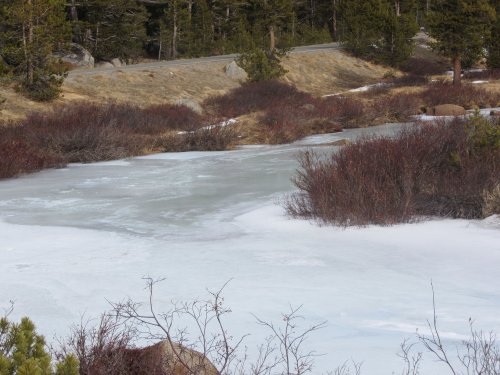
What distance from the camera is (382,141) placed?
393 inches

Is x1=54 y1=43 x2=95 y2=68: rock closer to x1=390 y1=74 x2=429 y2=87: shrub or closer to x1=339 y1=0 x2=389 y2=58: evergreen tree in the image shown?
x1=390 y1=74 x2=429 y2=87: shrub

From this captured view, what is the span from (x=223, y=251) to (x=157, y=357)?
10.7 ft

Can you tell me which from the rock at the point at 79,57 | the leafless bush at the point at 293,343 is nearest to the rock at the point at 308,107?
the rock at the point at 79,57

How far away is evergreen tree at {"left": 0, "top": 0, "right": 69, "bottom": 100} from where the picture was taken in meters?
21.8

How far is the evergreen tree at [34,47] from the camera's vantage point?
21812 mm

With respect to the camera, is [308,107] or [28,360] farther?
[308,107]

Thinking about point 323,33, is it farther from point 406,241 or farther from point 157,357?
point 157,357

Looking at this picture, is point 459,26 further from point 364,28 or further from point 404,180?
point 404,180

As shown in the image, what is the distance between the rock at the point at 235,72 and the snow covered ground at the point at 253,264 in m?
20.8

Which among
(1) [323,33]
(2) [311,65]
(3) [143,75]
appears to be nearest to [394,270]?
(3) [143,75]

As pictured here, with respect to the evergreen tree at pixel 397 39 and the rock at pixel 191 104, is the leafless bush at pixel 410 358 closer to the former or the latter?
the rock at pixel 191 104

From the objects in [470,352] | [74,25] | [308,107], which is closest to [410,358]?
[470,352]

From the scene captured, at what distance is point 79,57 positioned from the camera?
3291 centimetres

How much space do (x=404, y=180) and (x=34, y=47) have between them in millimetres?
16771
